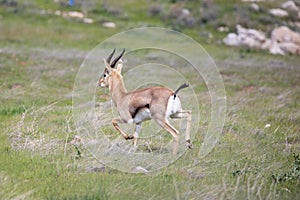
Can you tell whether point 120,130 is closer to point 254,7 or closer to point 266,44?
point 266,44

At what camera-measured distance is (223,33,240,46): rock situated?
98.9ft

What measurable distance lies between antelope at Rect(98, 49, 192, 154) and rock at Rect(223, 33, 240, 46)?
2119 cm

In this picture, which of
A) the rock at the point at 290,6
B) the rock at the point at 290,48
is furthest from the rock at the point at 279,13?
the rock at the point at 290,48

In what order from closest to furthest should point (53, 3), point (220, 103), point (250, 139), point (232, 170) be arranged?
1. point (232, 170)
2. point (250, 139)
3. point (220, 103)
4. point (53, 3)

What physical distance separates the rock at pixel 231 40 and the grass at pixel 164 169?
32.5ft

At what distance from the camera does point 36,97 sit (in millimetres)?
13844

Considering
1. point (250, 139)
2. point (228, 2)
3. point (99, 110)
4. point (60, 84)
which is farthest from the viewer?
point (228, 2)

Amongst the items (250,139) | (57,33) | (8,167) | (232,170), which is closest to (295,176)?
(232,170)

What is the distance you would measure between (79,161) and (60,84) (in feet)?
27.4

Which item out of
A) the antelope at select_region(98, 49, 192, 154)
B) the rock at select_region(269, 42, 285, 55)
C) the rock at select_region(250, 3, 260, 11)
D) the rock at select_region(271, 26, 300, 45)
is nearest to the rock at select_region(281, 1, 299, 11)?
the rock at select_region(250, 3, 260, 11)

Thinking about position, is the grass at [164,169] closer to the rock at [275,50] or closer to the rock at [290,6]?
the rock at [275,50]

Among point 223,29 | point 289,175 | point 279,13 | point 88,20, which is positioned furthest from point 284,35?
point 289,175

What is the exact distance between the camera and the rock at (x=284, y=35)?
30953 millimetres

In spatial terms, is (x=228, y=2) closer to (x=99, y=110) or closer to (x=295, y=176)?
(x=99, y=110)
